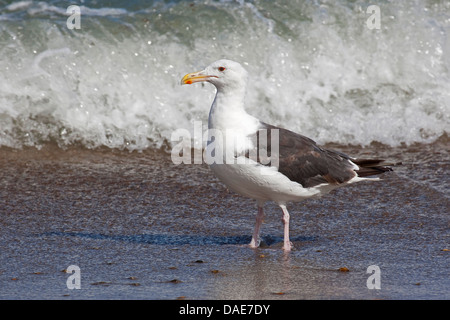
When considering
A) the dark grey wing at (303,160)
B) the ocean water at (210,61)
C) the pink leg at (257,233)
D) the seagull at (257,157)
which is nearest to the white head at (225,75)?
the seagull at (257,157)

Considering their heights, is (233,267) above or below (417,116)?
below

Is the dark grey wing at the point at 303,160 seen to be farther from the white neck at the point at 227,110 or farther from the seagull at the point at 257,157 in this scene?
the white neck at the point at 227,110

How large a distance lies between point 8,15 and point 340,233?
18.8ft

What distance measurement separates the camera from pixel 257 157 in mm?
5070

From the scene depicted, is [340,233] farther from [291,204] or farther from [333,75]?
[333,75]

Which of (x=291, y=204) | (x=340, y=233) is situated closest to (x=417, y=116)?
(x=291, y=204)

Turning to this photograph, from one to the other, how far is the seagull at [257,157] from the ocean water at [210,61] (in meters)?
2.83

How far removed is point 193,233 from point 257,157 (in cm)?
90

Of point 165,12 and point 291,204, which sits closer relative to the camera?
point 291,204

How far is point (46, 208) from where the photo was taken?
6.09m

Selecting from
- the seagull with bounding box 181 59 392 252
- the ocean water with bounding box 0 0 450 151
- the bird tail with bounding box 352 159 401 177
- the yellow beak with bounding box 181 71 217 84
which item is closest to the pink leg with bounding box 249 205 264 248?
the seagull with bounding box 181 59 392 252

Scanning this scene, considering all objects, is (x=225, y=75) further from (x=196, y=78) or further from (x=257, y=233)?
A: (x=257, y=233)

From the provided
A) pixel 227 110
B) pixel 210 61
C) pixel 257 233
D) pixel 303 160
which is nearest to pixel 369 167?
pixel 303 160

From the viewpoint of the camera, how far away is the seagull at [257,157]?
16.7ft
